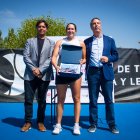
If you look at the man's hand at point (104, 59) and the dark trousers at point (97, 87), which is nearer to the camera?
the man's hand at point (104, 59)

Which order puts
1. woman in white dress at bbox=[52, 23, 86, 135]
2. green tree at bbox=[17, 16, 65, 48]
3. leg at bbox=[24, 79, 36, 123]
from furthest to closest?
1. green tree at bbox=[17, 16, 65, 48]
2. leg at bbox=[24, 79, 36, 123]
3. woman in white dress at bbox=[52, 23, 86, 135]

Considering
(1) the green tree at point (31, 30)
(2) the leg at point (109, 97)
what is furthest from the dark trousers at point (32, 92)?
(1) the green tree at point (31, 30)

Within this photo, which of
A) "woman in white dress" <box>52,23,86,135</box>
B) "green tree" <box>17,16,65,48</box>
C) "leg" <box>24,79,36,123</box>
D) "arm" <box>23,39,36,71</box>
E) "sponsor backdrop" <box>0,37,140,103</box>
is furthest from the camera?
"green tree" <box>17,16,65,48</box>

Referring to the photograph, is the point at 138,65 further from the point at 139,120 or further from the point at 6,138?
the point at 6,138

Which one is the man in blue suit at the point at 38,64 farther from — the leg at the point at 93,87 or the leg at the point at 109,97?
the leg at the point at 109,97

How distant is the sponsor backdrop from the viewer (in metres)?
7.80

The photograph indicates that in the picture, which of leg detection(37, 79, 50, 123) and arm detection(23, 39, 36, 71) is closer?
arm detection(23, 39, 36, 71)

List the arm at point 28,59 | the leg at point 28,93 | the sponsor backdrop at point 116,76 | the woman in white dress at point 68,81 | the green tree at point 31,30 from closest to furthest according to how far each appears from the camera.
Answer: the woman in white dress at point 68,81 < the arm at point 28,59 < the leg at point 28,93 < the sponsor backdrop at point 116,76 < the green tree at point 31,30

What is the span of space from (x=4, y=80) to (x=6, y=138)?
4.15 metres

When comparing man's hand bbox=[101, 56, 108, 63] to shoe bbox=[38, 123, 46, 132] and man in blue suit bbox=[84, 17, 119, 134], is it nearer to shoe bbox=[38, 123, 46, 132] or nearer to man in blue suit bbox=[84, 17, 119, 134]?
man in blue suit bbox=[84, 17, 119, 134]

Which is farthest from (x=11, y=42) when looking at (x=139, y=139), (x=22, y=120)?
(x=139, y=139)

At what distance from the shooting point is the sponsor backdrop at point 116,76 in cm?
780

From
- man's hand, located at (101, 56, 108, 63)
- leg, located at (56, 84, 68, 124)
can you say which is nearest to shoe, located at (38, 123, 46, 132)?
leg, located at (56, 84, 68, 124)

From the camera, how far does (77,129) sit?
4.14 metres
